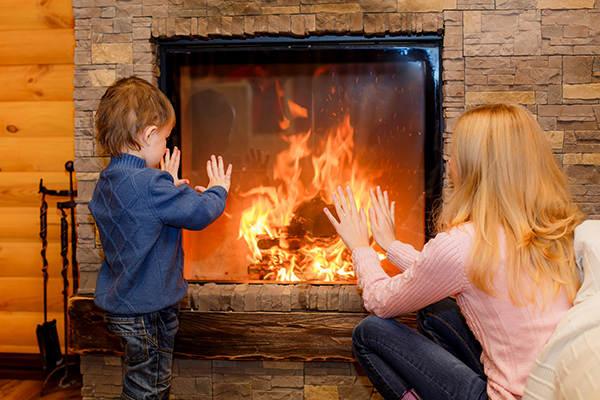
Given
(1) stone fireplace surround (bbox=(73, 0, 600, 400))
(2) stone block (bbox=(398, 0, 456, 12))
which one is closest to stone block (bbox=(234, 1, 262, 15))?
(1) stone fireplace surround (bbox=(73, 0, 600, 400))

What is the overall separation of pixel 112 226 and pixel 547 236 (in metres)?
1.12

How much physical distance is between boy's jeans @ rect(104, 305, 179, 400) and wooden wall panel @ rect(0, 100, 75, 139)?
1.29 metres

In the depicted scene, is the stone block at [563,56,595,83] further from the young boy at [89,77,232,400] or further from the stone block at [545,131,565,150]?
the young boy at [89,77,232,400]

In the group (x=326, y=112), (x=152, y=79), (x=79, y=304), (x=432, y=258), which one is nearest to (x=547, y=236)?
(x=432, y=258)

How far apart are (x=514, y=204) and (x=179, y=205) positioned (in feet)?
2.84

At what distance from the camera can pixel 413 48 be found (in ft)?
6.23

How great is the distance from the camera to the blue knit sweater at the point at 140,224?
51.4 inches

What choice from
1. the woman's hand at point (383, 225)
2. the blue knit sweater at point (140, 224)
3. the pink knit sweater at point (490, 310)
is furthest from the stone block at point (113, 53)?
the pink knit sweater at point (490, 310)

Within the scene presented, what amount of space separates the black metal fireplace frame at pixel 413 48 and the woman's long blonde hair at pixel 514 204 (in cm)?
80

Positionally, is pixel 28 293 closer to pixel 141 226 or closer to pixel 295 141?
pixel 141 226

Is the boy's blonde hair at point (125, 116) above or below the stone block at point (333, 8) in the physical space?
below

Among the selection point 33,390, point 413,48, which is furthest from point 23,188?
point 413,48

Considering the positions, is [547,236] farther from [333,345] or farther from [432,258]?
[333,345]

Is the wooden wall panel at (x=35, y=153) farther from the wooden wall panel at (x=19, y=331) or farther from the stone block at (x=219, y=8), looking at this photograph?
the stone block at (x=219, y=8)
